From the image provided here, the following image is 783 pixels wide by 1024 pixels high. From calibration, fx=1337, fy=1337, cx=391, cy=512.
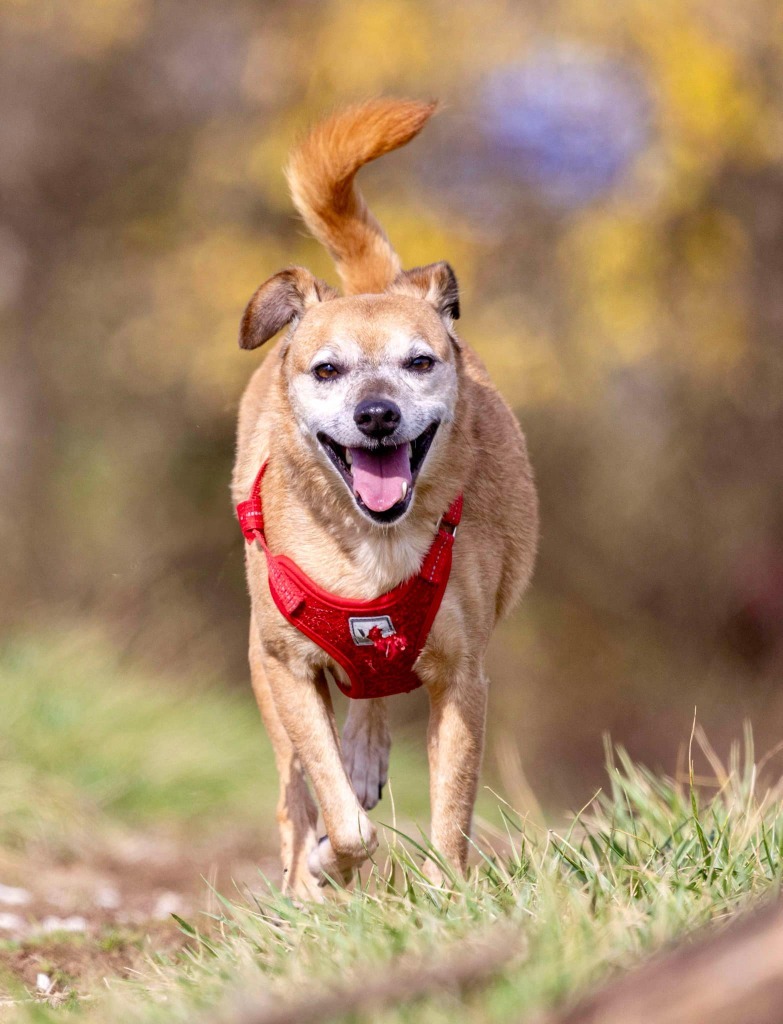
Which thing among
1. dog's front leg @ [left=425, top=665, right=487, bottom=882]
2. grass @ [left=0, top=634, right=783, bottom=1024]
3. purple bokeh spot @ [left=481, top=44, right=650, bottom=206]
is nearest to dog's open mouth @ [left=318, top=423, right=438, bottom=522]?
dog's front leg @ [left=425, top=665, right=487, bottom=882]

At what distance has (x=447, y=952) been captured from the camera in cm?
293

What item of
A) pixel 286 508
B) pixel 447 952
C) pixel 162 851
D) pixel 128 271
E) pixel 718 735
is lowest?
pixel 718 735

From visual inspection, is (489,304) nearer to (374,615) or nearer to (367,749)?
(367,749)

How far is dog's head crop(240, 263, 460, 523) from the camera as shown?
3.79 metres

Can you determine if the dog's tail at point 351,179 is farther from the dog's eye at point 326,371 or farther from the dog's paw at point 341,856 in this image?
the dog's paw at point 341,856

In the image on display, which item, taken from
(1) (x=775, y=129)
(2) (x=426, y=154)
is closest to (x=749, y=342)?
(1) (x=775, y=129)

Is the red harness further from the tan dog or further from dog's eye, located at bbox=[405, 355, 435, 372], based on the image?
dog's eye, located at bbox=[405, 355, 435, 372]

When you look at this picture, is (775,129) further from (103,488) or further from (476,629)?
(476,629)

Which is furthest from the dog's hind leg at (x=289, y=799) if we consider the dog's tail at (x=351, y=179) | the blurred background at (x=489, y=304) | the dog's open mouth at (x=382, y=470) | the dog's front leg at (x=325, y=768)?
the blurred background at (x=489, y=304)

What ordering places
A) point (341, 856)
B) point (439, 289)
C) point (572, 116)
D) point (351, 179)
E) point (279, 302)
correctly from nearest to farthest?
1. point (341, 856)
2. point (279, 302)
3. point (439, 289)
4. point (351, 179)
5. point (572, 116)

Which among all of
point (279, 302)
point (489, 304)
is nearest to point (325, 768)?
point (279, 302)

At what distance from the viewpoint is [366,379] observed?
12.8 feet

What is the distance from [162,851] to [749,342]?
863 centimetres

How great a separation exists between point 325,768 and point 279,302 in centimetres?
147
